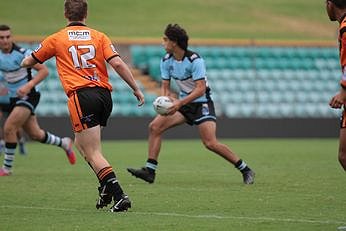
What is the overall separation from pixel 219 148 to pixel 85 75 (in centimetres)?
377

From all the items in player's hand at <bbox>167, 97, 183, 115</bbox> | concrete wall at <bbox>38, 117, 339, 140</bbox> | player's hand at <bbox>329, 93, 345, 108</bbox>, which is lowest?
concrete wall at <bbox>38, 117, 339, 140</bbox>

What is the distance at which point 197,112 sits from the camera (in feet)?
44.7

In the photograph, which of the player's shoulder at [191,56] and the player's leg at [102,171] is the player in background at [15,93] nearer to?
the player's shoulder at [191,56]

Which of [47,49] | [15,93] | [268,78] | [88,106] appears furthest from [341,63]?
[268,78]

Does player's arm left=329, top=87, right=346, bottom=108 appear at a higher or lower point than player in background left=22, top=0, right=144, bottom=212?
higher

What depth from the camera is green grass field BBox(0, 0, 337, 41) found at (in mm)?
38562

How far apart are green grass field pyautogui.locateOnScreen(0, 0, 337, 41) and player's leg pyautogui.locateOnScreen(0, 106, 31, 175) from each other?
21.7m

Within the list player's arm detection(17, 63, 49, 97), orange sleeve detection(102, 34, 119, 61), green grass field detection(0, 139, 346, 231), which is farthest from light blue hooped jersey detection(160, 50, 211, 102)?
orange sleeve detection(102, 34, 119, 61)

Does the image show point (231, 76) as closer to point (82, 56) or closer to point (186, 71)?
point (186, 71)

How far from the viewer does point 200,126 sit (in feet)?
44.5

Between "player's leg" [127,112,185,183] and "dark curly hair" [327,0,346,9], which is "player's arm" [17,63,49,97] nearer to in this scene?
"player's leg" [127,112,185,183]

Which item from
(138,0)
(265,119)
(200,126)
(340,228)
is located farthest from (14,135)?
(138,0)

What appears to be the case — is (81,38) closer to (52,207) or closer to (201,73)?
(52,207)

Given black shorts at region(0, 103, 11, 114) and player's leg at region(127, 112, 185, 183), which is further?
black shorts at region(0, 103, 11, 114)
